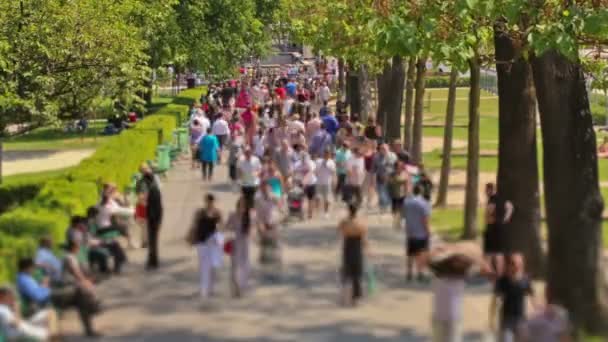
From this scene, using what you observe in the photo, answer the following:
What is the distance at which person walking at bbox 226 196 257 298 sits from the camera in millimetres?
18125

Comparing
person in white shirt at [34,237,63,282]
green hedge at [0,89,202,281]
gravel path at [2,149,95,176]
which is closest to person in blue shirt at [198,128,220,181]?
green hedge at [0,89,202,281]

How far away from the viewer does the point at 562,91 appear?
61.3 ft

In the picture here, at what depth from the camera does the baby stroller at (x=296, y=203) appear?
25.0 meters

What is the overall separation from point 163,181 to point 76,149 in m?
12.3

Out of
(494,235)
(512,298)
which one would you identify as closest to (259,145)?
(494,235)

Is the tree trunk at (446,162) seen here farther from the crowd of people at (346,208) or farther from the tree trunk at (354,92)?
the tree trunk at (354,92)

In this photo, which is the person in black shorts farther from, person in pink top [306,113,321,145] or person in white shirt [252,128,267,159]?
person in pink top [306,113,321,145]

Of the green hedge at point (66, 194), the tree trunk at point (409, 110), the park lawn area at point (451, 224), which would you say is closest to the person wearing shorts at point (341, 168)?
the park lawn area at point (451, 224)

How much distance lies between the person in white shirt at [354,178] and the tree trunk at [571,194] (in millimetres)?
6857

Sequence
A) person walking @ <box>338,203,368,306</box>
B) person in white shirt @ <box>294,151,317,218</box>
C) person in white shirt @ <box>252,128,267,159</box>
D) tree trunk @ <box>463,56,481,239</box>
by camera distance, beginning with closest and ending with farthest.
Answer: person walking @ <box>338,203,368,306</box> < tree trunk @ <box>463,56,481,239</box> < person in white shirt @ <box>294,151,317,218</box> < person in white shirt @ <box>252,128,267,159</box>

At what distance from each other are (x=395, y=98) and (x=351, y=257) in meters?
22.5

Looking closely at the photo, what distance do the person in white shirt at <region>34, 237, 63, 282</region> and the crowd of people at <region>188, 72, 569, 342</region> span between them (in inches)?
86.6

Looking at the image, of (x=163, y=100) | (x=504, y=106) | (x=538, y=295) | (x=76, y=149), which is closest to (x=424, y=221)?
(x=538, y=295)

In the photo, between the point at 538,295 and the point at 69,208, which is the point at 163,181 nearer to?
the point at 69,208
